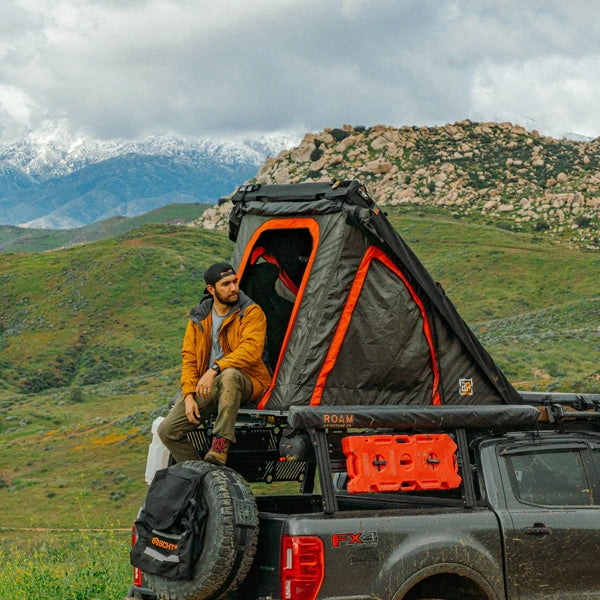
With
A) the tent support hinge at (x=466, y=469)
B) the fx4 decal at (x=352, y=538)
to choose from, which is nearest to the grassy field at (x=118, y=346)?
the fx4 decal at (x=352, y=538)

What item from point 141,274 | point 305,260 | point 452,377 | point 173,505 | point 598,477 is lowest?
point 173,505

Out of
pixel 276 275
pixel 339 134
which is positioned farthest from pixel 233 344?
pixel 339 134

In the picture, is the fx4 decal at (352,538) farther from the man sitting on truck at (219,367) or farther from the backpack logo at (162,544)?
the man sitting on truck at (219,367)

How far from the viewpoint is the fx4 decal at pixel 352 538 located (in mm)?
5188

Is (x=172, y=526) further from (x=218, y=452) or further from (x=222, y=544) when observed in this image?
(x=218, y=452)

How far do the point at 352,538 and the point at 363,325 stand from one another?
7.45ft

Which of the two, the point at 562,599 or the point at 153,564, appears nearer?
the point at 153,564

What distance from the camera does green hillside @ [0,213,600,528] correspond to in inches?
1081

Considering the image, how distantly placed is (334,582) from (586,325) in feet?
118

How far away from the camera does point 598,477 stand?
247 inches

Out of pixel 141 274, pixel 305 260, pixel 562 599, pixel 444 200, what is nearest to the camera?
pixel 562 599

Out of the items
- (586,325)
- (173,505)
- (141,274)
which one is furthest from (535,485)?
(141,274)

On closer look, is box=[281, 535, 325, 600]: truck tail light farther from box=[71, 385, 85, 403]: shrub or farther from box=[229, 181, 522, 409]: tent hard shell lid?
box=[71, 385, 85, 403]: shrub

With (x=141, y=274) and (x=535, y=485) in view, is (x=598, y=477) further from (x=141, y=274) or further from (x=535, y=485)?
(x=141, y=274)
